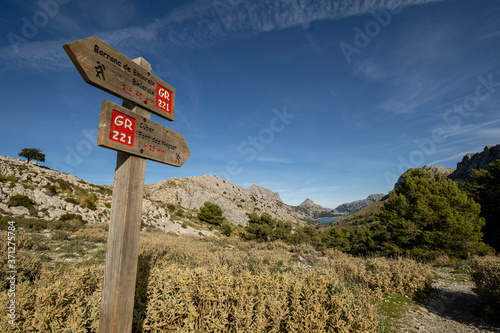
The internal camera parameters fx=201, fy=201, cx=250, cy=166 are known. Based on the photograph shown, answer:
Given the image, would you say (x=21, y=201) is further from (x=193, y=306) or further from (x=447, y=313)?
(x=447, y=313)

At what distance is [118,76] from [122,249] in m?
2.06

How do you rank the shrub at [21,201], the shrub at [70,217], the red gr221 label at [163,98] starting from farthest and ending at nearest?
1. the shrub at [70,217]
2. the shrub at [21,201]
3. the red gr221 label at [163,98]

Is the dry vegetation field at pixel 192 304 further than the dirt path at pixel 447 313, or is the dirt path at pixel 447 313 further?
the dirt path at pixel 447 313

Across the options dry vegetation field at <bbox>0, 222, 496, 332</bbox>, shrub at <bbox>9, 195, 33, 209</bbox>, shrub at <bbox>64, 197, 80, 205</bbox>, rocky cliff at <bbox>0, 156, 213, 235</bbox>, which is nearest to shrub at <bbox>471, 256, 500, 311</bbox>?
dry vegetation field at <bbox>0, 222, 496, 332</bbox>

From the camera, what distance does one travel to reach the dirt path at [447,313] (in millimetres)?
4797

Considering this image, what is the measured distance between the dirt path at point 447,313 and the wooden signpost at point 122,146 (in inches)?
231

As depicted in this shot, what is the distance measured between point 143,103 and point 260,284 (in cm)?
393

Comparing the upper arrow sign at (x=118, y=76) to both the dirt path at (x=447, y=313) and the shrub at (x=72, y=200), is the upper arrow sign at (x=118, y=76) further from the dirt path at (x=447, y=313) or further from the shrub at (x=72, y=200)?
the shrub at (x=72, y=200)

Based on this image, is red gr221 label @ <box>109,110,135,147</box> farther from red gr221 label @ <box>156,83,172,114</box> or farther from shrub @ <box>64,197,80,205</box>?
shrub @ <box>64,197,80,205</box>

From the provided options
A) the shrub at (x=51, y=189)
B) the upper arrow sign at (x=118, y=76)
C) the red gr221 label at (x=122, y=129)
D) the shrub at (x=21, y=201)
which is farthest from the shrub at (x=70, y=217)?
the red gr221 label at (x=122, y=129)

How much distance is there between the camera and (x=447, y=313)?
18.8 ft

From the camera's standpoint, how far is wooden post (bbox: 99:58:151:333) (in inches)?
87.2

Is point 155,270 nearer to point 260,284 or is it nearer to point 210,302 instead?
point 210,302

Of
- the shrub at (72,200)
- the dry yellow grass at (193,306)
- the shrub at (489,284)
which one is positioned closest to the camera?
the dry yellow grass at (193,306)
